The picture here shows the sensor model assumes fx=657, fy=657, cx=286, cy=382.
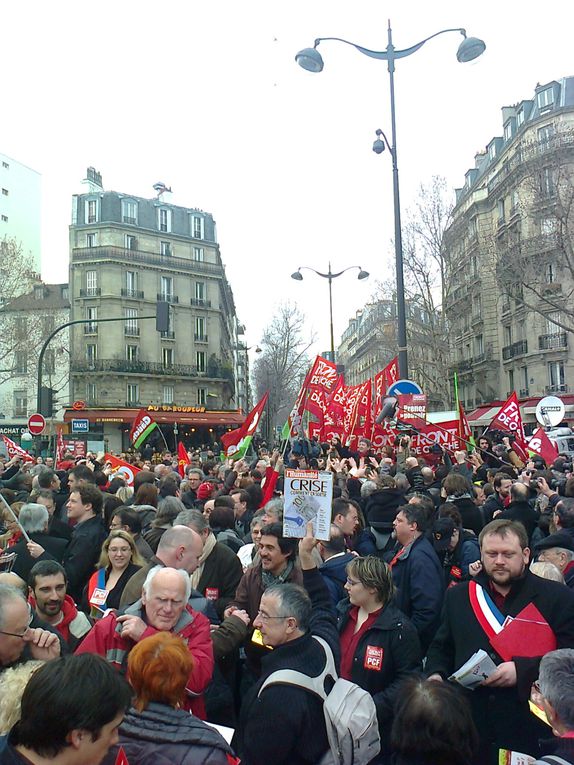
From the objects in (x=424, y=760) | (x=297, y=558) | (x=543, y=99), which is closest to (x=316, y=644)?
(x=424, y=760)

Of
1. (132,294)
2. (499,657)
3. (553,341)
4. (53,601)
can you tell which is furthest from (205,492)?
(132,294)

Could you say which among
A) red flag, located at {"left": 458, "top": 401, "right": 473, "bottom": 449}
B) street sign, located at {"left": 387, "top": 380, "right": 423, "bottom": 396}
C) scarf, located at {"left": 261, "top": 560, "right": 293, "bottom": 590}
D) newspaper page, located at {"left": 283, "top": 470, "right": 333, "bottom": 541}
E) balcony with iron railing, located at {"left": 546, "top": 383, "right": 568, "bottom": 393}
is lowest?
scarf, located at {"left": 261, "top": 560, "right": 293, "bottom": 590}

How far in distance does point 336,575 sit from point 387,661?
1.20 m

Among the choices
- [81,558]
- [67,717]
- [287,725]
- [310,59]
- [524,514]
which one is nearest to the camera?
Answer: [67,717]

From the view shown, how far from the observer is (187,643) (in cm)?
310

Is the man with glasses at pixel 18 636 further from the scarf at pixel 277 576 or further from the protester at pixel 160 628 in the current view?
the scarf at pixel 277 576

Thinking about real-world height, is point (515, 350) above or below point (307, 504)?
above

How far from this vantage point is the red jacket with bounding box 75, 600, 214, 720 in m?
3.06

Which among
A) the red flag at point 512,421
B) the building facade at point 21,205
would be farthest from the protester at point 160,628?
the building facade at point 21,205

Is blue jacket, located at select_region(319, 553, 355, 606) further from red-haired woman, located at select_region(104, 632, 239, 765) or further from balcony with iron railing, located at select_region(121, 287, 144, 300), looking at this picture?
balcony with iron railing, located at select_region(121, 287, 144, 300)

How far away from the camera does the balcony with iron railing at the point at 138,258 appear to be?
4875cm

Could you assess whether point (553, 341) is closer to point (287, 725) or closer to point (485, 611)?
point (485, 611)

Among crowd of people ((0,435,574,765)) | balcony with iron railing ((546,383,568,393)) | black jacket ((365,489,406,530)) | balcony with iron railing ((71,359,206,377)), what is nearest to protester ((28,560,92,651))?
crowd of people ((0,435,574,765))

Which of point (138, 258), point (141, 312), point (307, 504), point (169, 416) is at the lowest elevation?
point (307, 504)
